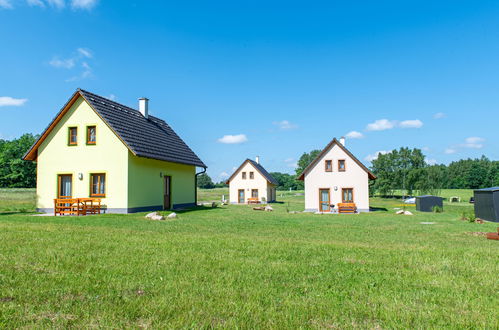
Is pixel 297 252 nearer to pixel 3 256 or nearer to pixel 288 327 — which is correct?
pixel 288 327

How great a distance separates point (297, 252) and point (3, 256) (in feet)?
18.1

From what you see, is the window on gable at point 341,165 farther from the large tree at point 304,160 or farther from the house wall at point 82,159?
the large tree at point 304,160

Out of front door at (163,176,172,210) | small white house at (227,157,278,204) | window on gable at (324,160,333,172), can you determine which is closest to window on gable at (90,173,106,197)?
front door at (163,176,172,210)

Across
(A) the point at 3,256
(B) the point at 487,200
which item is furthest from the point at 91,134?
(B) the point at 487,200

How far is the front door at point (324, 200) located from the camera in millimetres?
27698

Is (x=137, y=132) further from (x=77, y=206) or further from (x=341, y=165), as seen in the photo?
(x=341, y=165)

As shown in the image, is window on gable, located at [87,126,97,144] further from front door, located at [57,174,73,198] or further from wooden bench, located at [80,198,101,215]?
wooden bench, located at [80,198,101,215]

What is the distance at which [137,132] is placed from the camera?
2036cm

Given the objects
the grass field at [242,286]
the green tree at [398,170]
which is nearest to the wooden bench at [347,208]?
the grass field at [242,286]

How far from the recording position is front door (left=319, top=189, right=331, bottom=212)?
90.9 ft

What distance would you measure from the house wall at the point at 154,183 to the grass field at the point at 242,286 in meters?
10.9

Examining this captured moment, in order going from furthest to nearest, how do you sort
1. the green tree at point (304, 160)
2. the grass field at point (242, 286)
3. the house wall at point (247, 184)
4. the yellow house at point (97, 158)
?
the green tree at point (304, 160), the house wall at point (247, 184), the yellow house at point (97, 158), the grass field at point (242, 286)

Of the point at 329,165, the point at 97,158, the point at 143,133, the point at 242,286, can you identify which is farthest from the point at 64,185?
the point at 329,165

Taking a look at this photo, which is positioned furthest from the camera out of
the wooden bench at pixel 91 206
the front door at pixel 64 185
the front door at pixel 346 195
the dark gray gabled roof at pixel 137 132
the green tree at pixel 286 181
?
the green tree at pixel 286 181
